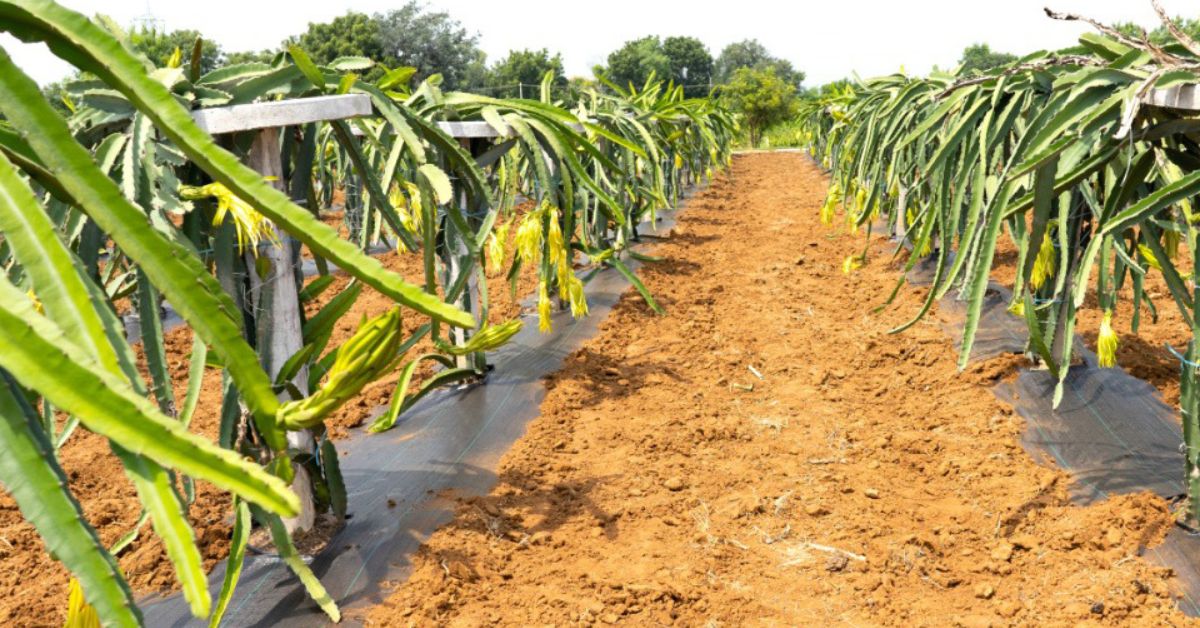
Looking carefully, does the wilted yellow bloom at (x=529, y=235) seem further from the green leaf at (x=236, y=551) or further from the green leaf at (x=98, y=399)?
the green leaf at (x=98, y=399)

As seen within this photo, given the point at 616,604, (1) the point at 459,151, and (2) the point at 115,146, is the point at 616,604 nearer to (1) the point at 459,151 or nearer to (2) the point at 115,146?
(1) the point at 459,151

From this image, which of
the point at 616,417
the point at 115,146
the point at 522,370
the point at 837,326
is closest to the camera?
the point at 115,146

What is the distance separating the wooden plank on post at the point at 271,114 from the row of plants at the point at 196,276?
10cm

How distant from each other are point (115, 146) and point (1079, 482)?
2770 mm

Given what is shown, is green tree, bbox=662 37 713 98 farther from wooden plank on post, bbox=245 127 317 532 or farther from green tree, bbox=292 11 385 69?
wooden plank on post, bbox=245 127 317 532

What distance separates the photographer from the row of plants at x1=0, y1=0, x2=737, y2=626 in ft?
2.43

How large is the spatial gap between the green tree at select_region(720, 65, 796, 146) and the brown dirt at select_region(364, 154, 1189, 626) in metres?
20.0

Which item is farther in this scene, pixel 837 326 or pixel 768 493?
pixel 837 326

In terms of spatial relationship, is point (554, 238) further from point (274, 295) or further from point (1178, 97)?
point (1178, 97)

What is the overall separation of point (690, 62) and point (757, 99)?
23.8m

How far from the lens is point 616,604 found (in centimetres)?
216

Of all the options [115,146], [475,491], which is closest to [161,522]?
[115,146]

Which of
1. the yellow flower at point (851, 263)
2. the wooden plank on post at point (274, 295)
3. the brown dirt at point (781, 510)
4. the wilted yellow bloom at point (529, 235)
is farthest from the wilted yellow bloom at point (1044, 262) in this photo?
the wooden plank on post at point (274, 295)

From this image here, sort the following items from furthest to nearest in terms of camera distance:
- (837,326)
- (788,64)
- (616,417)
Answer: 1. (788,64)
2. (837,326)
3. (616,417)
